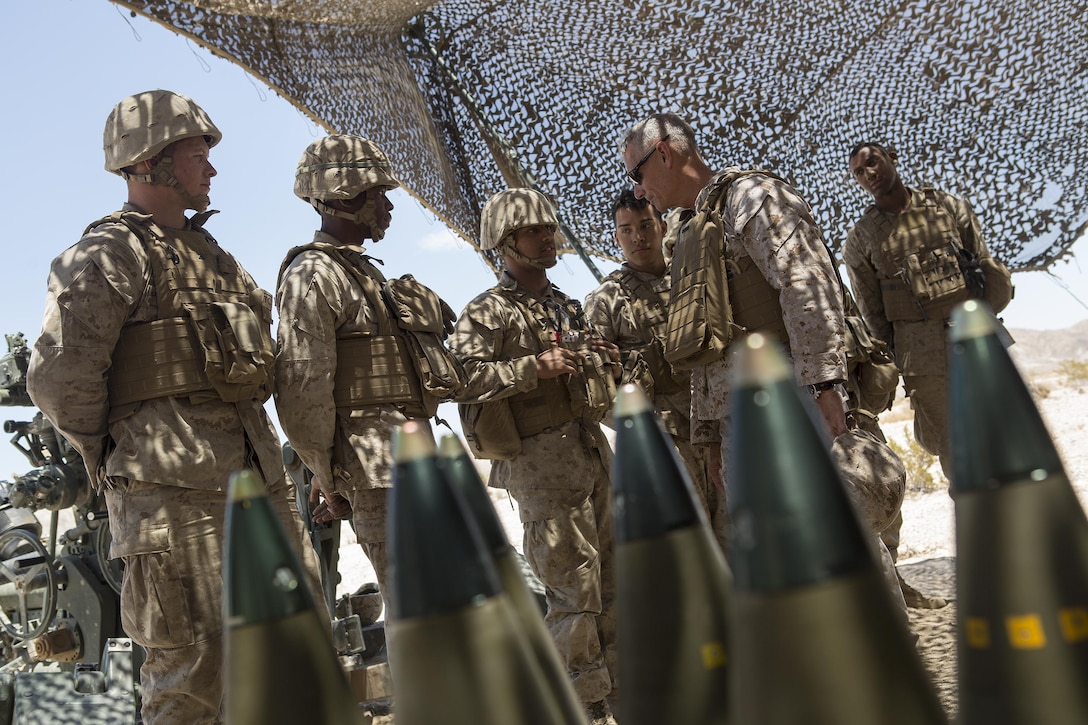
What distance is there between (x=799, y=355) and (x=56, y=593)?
4.42 meters

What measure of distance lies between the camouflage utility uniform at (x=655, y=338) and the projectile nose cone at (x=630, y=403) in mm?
3644

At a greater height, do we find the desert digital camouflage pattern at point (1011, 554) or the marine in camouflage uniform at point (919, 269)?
the marine in camouflage uniform at point (919, 269)

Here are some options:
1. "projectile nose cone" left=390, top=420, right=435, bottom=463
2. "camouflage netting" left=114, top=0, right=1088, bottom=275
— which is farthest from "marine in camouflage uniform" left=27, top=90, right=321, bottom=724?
"camouflage netting" left=114, top=0, right=1088, bottom=275

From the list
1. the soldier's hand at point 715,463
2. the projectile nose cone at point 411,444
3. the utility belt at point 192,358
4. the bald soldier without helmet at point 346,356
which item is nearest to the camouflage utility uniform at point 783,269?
the soldier's hand at point 715,463

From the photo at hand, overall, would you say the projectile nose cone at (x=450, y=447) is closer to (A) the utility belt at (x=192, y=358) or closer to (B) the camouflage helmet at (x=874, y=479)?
(B) the camouflage helmet at (x=874, y=479)

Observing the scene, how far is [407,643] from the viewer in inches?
31.3

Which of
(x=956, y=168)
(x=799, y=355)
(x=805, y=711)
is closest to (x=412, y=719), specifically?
(x=805, y=711)

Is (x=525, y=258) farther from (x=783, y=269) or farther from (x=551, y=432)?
(x=783, y=269)

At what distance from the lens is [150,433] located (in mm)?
3121

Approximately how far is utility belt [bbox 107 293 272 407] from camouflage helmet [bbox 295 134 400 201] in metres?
0.89

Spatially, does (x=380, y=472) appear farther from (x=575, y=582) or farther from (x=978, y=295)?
(x=978, y=295)

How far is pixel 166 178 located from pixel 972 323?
3249mm

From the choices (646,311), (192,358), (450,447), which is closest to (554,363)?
(646,311)

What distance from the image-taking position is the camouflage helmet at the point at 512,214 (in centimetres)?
467
